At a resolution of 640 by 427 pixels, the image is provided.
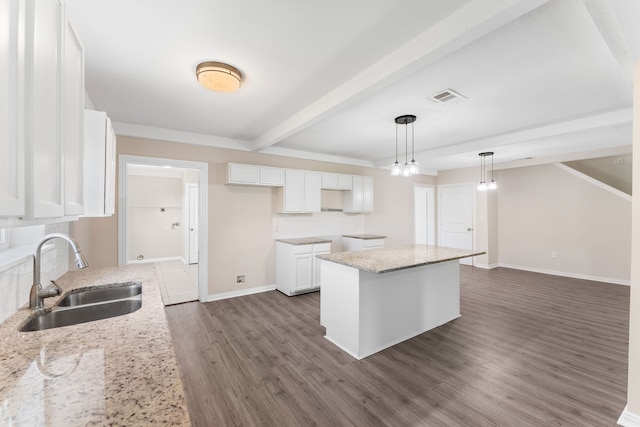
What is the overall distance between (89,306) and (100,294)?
0.67 ft

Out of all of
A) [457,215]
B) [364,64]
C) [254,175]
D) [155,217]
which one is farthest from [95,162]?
[457,215]

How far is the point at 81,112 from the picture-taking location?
3.96 ft

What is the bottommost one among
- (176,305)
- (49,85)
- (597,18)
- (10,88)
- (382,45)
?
(176,305)

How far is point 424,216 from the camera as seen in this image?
24.5 ft

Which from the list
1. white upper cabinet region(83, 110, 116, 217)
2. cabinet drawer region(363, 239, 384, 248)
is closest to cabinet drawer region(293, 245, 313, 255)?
cabinet drawer region(363, 239, 384, 248)

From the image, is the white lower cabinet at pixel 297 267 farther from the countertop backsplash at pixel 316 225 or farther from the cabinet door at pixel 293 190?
the cabinet door at pixel 293 190

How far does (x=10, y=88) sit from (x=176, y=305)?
12.6 ft

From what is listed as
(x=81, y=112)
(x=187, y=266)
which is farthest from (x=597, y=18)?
(x=187, y=266)

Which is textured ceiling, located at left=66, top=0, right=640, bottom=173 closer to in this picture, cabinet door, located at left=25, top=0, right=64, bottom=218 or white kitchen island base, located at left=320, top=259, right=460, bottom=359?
cabinet door, located at left=25, top=0, right=64, bottom=218

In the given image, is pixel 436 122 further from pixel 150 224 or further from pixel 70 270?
pixel 150 224

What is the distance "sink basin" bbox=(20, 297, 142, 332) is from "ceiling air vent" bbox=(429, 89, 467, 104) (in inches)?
119

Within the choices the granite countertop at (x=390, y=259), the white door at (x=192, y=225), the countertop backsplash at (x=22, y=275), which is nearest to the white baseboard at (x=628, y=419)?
the granite countertop at (x=390, y=259)

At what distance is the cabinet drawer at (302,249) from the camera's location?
167 inches

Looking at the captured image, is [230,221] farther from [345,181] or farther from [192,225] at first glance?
[192,225]
